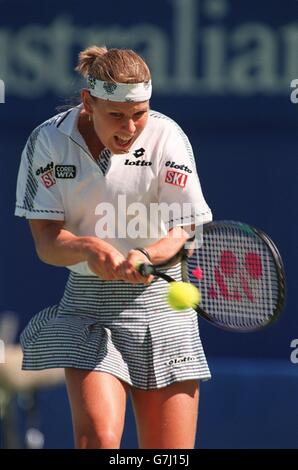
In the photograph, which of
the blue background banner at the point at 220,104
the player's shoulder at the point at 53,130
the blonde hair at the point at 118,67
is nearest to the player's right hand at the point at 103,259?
the player's shoulder at the point at 53,130

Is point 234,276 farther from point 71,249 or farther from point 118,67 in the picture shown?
point 118,67

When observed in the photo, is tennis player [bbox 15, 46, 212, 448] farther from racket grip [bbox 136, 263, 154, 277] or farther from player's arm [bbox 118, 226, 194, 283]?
racket grip [bbox 136, 263, 154, 277]

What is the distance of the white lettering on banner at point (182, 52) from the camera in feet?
21.4

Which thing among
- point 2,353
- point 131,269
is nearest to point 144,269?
point 131,269

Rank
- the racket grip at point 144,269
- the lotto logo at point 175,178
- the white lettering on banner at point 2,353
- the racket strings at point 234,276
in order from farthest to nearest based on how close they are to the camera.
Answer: the white lettering on banner at point 2,353 → the racket strings at point 234,276 → the lotto logo at point 175,178 → the racket grip at point 144,269

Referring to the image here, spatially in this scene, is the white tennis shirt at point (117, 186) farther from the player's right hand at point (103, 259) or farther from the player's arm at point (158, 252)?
the player's right hand at point (103, 259)

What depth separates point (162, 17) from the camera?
654 centimetres

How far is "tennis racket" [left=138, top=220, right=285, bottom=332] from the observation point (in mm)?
4363

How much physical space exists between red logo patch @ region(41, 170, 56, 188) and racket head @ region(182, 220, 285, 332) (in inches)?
20.1

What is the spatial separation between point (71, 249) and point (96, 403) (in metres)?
0.49

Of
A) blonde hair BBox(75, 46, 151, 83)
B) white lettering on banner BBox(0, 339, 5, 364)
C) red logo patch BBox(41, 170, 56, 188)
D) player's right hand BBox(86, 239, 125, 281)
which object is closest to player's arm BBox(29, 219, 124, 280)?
player's right hand BBox(86, 239, 125, 281)

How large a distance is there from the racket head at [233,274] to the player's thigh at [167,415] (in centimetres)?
27

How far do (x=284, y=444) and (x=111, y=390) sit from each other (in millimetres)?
2540
